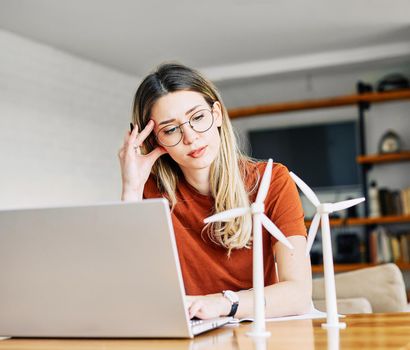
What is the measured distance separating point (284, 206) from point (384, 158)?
17.4 ft

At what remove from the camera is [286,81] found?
26.0 feet

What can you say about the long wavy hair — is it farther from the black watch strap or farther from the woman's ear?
the black watch strap

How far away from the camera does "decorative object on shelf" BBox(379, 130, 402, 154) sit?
7141mm

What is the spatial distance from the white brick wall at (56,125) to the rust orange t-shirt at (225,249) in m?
4.04

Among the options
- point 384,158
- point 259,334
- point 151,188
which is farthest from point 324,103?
point 259,334

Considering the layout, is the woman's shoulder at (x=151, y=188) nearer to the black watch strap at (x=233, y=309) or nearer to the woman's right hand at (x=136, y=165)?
the woman's right hand at (x=136, y=165)

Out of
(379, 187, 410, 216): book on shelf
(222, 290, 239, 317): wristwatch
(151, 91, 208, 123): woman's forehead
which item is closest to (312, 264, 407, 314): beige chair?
(151, 91, 208, 123): woman's forehead

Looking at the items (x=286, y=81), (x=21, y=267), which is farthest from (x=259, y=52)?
(x=21, y=267)

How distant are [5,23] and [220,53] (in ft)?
6.77

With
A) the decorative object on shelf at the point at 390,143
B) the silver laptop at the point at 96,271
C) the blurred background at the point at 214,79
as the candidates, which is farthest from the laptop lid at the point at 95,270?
the decorative object on shelf at the point at 390,143

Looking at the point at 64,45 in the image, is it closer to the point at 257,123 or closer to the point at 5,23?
the point at 5,23

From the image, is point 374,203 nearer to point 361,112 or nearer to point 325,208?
point 361,112

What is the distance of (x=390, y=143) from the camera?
23.5 feet

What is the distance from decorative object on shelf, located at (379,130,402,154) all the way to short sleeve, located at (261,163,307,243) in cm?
545
